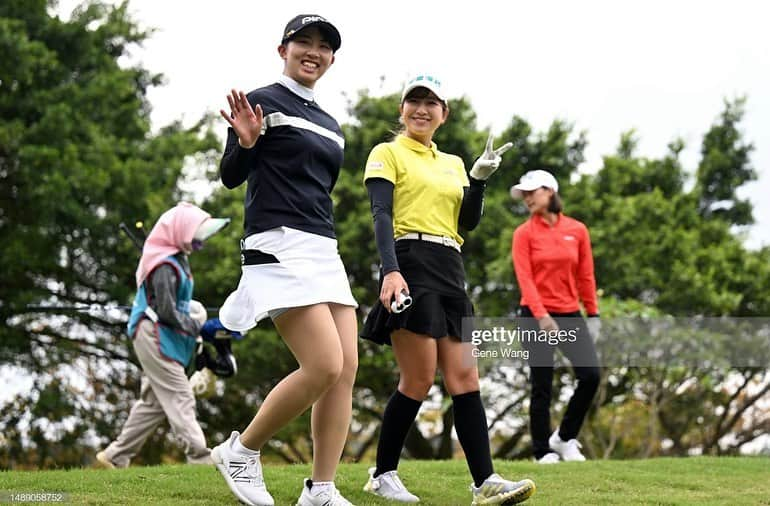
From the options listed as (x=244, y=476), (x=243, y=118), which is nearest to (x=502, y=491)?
(x=244, y=476)

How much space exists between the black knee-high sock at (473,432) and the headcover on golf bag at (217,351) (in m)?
3.15

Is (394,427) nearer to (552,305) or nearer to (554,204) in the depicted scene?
(552,305)

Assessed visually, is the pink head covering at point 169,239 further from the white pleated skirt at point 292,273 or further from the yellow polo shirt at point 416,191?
the white pleated skirt at point 292,273

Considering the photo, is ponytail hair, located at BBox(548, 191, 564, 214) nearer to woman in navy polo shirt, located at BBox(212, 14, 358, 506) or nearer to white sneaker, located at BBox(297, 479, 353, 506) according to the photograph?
woman in navy polo shirt, located at BBox(212, 14, 358, 506)

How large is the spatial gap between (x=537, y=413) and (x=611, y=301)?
7345 millimetres

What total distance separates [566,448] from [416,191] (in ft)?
12.0

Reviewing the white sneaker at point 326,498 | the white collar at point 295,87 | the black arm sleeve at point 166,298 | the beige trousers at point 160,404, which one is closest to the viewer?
the white sneaker at point 326,498

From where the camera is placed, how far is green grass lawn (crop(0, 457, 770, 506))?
536cm

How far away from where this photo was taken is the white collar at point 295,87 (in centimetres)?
476

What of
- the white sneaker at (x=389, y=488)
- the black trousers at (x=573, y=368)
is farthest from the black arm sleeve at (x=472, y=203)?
the black trousers at (x=573, y=368)

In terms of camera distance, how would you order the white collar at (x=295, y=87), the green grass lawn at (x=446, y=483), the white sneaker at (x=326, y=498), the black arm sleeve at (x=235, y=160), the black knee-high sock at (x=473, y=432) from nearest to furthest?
the black arm sleeve at (x=235, y=160)
the white sneaker at (x=326, y=498)
the white collar at (x=295, y=87)
the black knee-high sock at (x=473, y=432)
the green grass lawn at (x=446, y=483)

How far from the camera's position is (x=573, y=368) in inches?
307

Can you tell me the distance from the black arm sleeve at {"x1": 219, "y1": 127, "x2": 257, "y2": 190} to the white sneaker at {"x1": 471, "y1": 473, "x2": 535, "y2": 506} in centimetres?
193

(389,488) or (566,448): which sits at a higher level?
(389,488)
